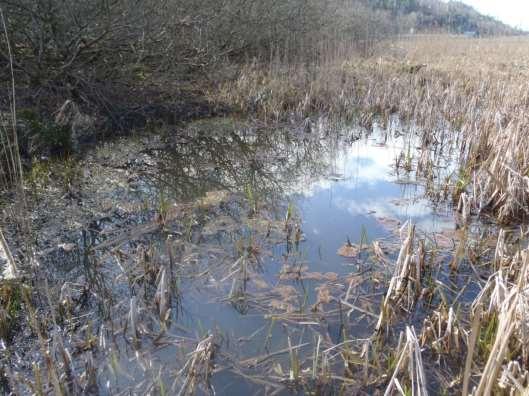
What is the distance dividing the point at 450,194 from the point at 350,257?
1633 mm

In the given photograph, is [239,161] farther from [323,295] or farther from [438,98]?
[438,98]

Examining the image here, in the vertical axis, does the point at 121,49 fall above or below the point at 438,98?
above

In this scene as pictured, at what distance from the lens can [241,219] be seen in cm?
370

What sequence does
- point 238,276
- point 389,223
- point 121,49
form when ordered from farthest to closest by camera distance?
point 121,49, point 389,223, point 238,276

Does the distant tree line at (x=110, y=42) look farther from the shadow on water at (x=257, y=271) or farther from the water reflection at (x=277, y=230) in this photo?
the shadow on water at (x=257, y=271)

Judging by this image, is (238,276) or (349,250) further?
(349,250)

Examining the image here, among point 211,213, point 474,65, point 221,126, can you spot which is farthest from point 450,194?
point 474,65

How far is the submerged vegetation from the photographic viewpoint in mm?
1971

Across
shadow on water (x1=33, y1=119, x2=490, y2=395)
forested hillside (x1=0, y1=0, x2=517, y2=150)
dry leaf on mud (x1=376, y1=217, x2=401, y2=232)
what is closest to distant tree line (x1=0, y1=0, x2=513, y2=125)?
forested hillside (x1=0, y1=0, x2=517, y2=150)

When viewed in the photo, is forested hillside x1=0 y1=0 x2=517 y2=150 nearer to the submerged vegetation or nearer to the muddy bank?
the submerged vegetation

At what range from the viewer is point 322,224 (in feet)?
12.1

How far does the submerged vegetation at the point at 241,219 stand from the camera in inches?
77.6

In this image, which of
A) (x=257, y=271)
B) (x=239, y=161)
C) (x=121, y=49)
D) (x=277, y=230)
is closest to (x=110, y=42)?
(x=121, y=49)

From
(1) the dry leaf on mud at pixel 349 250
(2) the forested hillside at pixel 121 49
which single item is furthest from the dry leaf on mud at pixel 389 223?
(2) the forested hillside at pixel 121 49
